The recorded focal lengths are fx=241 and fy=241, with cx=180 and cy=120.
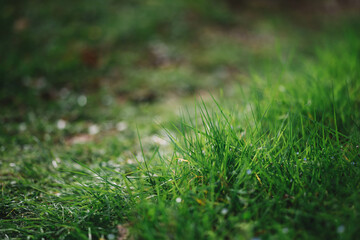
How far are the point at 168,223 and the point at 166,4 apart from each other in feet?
19.2

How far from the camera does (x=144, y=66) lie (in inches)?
184

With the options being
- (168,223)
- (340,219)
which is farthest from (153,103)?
(340,219)

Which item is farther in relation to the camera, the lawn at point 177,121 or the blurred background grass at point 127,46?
the blurred background grass at point 127,46

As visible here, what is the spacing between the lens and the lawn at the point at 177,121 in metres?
1.31

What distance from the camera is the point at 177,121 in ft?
7.09

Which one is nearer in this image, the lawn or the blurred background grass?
the lawn

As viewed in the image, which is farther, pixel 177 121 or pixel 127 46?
pixel 127 46

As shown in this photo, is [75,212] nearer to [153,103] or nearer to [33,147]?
[33,147]

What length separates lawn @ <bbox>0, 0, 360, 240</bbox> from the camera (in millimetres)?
1312

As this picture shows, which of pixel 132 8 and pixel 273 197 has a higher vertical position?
→ pixel 132 8

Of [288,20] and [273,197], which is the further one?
[288,20]

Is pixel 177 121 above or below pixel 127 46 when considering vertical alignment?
below

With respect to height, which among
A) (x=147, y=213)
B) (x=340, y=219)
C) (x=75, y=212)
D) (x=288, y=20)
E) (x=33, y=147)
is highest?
(x=288, y=20)

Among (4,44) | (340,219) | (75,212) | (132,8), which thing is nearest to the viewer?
(340,219)
